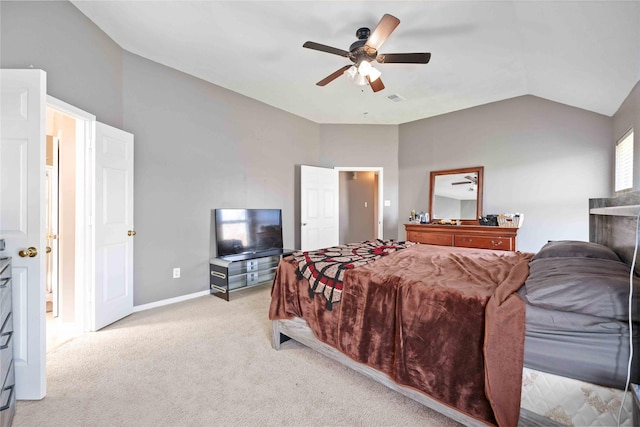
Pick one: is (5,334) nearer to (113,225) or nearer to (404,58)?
A: (113,225)

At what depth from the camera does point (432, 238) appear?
4.58 metres

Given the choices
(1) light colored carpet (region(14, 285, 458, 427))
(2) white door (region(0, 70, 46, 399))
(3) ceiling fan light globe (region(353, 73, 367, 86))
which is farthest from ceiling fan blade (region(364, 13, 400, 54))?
(1) light colored carpet (region(14, 285, 458, 427))

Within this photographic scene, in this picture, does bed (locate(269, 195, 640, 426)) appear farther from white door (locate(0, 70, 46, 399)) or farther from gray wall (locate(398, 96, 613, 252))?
gray wall (locate(398, 96, 613, 252))

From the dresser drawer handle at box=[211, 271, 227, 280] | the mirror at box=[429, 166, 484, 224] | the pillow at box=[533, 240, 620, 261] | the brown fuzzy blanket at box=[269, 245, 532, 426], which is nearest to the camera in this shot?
the brown fuzzy blanket at box=[269, 245, 532, 426]

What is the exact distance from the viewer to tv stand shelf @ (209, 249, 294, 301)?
→ 3570 mm

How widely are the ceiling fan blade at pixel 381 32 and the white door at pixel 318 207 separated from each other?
2.79 metres

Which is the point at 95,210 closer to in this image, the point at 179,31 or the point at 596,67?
the point at 179,31

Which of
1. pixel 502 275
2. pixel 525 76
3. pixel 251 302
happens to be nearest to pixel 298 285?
pixel 502 275

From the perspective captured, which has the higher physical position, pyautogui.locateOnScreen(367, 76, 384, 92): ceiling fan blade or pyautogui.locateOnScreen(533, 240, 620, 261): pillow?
pyautogui.locateOnScreen(367, 76, 384, 92): ceiling fan blade

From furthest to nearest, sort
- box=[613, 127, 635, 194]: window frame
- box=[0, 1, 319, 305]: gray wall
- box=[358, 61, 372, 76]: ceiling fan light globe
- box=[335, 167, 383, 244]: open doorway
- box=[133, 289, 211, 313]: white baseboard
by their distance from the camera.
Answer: box=[335, 167, 383, 244]: open doorway
box=[133, 289, 211, 313]: white baseboard
box=[613, 127, 635, 194]: window frame
box=[358, 61, 372, 76]: ceiling fan light globe
box=[0, 1, 319, 305]: gray wall

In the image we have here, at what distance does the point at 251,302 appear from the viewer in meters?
3.47

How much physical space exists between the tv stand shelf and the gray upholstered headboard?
3454 millimetres

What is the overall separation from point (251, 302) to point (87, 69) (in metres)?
2.96

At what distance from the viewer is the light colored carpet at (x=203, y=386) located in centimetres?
157
